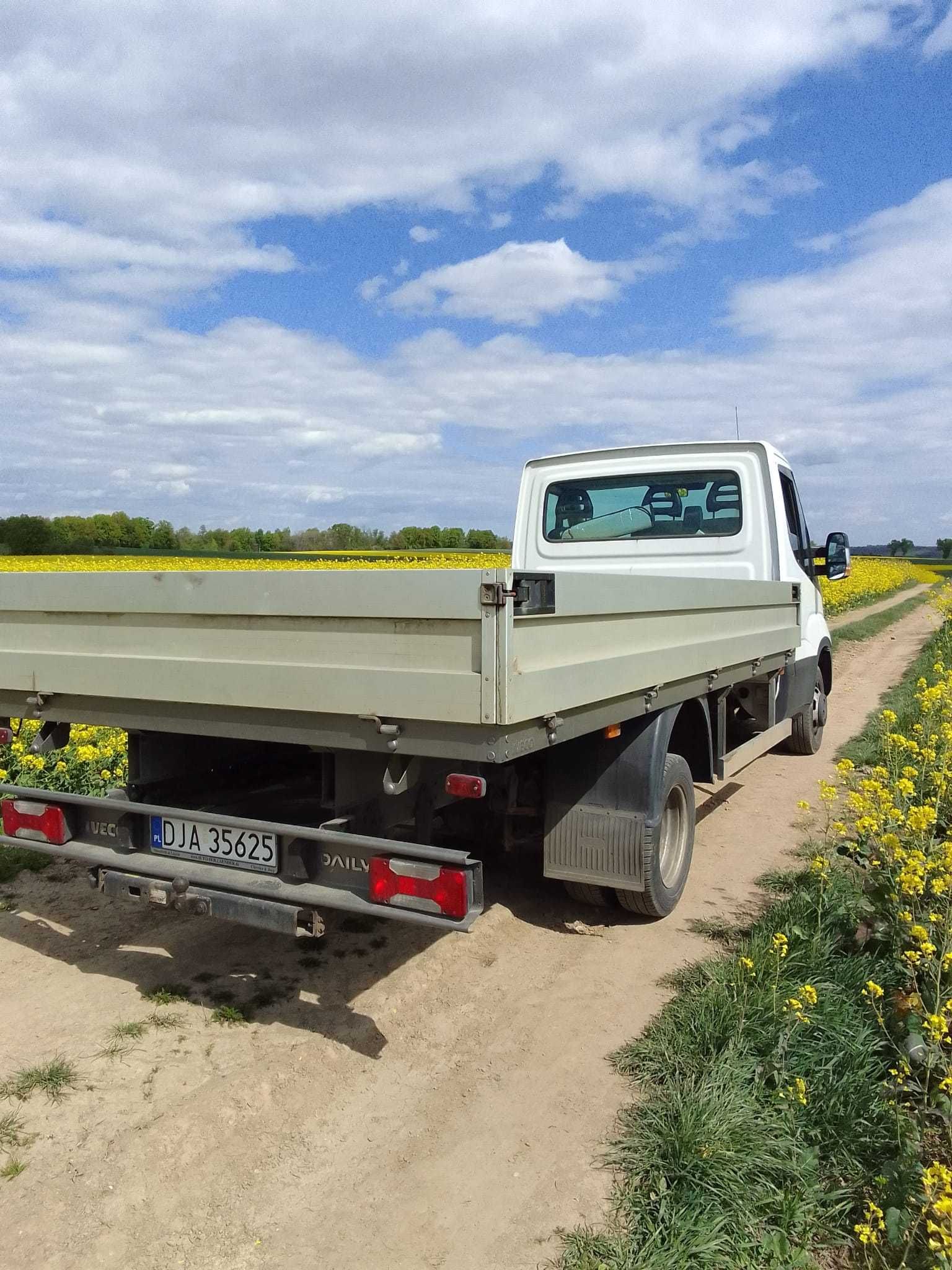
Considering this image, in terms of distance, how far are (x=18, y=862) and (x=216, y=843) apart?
2.37 metres

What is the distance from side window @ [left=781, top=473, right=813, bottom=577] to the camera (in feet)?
21.5

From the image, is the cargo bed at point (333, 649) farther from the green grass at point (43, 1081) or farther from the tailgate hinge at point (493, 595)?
the green grass at point (43, 1081)

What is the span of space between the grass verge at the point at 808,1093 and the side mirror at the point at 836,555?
131 inches

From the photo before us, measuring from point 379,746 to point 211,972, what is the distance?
1.71 meters

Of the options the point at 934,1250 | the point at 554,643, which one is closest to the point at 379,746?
the point at 554,643

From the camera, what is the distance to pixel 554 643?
2.88 metres

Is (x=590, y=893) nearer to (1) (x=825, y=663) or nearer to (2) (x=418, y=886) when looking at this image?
(2) (x=418, y=886)

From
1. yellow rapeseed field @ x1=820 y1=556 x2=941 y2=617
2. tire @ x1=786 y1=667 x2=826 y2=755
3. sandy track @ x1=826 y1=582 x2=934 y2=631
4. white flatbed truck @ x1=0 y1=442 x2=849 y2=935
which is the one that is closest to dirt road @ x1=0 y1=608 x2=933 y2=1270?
white flatbed truck @ x1=0 y1=442 x2=849 y2=935

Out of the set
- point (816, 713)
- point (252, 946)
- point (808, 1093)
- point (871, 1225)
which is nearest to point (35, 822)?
point (252, 946)

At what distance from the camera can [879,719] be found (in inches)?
355

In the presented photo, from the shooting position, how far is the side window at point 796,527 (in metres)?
6.56

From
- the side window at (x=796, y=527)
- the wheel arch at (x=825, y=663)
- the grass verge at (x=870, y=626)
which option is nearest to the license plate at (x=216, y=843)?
the side window at (x=796, y=527)

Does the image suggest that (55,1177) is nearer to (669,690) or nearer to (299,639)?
(299,639)

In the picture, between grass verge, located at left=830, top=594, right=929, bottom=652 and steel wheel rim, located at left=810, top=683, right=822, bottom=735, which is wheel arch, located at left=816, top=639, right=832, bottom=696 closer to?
steel wheel rim, located at left=810, top=683, right=822, bottom=735
